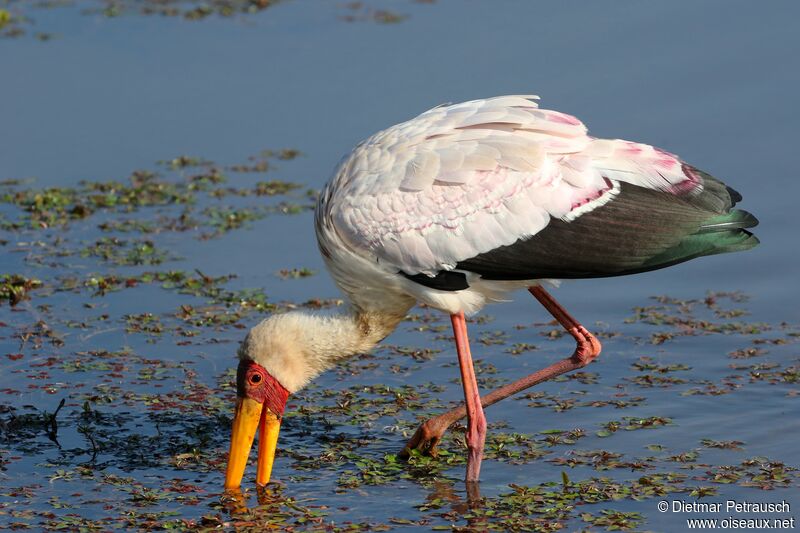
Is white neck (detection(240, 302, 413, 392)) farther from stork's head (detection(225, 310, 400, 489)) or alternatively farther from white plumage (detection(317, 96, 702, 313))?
white plumage (detection(317, 96, 702, 313))

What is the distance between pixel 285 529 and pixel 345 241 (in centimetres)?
130

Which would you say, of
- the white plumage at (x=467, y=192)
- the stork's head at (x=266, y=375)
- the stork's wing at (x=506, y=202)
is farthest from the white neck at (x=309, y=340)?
the stork's wing at (x=506, y=202)

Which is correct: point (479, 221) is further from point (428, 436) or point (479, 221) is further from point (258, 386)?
point (258, 386)

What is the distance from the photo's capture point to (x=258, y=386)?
6.99 m

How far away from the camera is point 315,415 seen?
7.54m

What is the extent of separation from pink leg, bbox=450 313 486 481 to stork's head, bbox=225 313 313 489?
74 centimetres

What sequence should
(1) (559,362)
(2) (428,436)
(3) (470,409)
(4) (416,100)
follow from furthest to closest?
(4) (416,100)
(1) (559,362)
(2) (428,436)
(3) (470,409)

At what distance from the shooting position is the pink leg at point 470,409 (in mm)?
6785

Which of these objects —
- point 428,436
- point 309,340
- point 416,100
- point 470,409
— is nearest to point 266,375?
point 309,340

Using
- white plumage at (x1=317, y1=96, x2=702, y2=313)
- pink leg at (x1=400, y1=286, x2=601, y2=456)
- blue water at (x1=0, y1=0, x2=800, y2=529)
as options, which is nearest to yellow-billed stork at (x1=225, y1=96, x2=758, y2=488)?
white plumage at (x1=317, y1=96, x2=702, y2=313)

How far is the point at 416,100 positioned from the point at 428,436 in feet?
14.3

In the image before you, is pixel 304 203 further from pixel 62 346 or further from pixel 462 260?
pixel 462 260

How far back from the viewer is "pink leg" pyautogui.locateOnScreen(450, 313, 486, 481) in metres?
6.79

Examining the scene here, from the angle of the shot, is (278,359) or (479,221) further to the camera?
(278,359)
